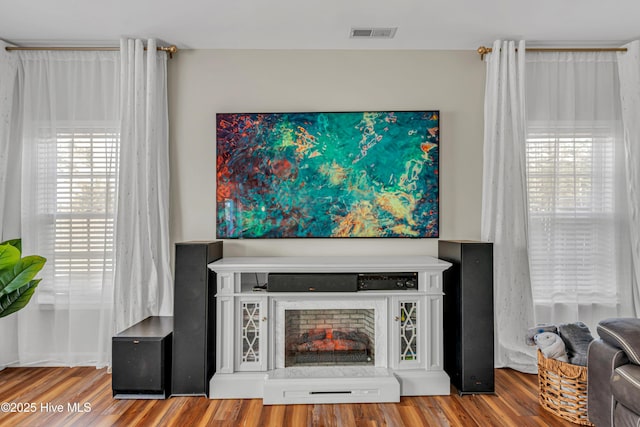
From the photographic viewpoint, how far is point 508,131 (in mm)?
3201

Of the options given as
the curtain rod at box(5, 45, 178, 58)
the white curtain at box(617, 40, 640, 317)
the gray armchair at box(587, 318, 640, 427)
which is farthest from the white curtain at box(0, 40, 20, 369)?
the white curtain at box(617, 40, 640, 317)

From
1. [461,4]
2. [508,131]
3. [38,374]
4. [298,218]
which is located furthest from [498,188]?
[38,374]

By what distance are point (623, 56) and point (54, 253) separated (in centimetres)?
477

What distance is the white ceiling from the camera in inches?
105

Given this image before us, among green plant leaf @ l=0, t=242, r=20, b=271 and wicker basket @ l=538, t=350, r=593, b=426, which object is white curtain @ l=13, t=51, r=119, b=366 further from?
wicker basket @ l=538, t=350, r=593, b=426

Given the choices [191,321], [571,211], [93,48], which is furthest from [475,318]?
[93,48]

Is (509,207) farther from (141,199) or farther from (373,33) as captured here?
(141,199)

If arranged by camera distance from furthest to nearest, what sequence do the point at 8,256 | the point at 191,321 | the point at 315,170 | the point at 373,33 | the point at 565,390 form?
the point at 315,170 → the point at 373,33 → the point at 191,321 → the point at 8,256 → the point at 565,390

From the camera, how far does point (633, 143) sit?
3223 millimetres

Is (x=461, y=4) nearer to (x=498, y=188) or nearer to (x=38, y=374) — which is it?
(x=498, y=188)

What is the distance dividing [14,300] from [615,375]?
11.6 feet

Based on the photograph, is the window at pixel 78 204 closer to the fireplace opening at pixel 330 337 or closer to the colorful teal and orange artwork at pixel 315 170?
the colorful teal and orange artwork at pixel 315 170

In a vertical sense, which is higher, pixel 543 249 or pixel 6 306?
pixel 543 249

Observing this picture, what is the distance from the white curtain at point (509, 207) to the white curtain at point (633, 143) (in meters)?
0.84
